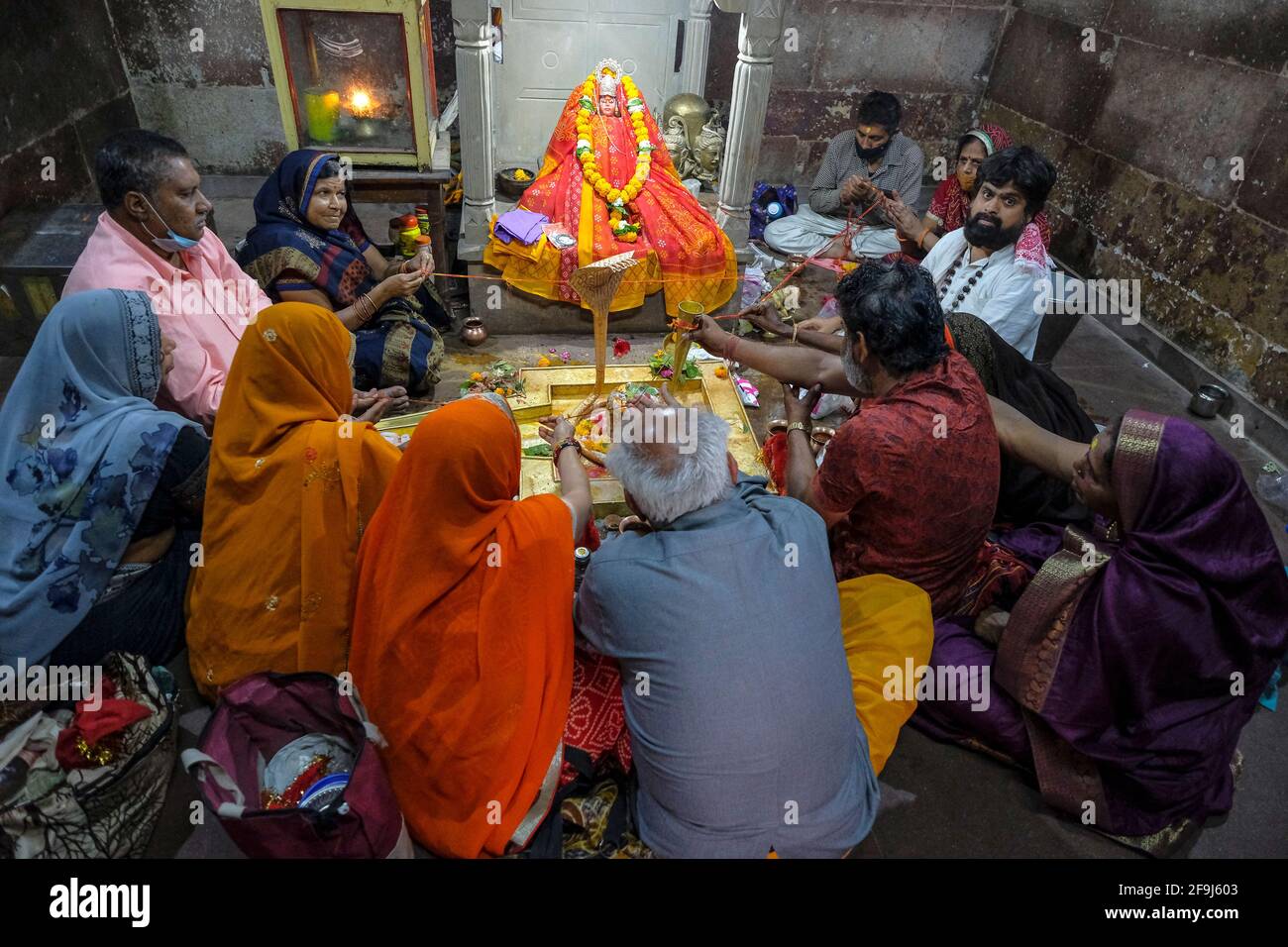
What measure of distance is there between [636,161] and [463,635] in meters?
4.53

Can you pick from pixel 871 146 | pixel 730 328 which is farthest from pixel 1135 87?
pixel 730 328

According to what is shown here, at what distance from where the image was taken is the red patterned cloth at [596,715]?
7.71 ft

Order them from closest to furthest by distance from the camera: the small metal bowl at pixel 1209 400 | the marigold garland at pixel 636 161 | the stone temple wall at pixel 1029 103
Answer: the stone temple wall at pixel 1029 103
the small metal bowl at pixel 1209 400
the marigold garland at pixel 636 161

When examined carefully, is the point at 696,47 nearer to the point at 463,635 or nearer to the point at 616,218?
the point at 616,218

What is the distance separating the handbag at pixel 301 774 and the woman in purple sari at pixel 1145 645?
199cm

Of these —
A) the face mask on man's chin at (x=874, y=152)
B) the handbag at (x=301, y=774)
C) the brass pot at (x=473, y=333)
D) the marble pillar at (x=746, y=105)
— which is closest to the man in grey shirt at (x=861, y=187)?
the face mask on man's chin at (x=874, y=152)

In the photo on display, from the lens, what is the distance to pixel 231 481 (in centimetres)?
239

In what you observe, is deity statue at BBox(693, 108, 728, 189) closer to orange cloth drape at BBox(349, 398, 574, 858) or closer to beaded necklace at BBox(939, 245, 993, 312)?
beaded necklace at BBox(939, 245, 993, 312)

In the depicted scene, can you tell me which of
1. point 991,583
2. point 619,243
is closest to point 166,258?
point 619,243

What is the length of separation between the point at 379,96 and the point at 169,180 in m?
1.52

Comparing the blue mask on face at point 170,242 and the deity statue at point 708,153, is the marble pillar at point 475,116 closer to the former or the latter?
the blue mask on face at point 170,242

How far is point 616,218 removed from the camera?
5227 millimetres

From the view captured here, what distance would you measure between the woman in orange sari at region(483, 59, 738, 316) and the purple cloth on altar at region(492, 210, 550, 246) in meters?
0.04

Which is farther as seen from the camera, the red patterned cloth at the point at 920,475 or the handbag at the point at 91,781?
the red patterned cloth at the point at 920,475
